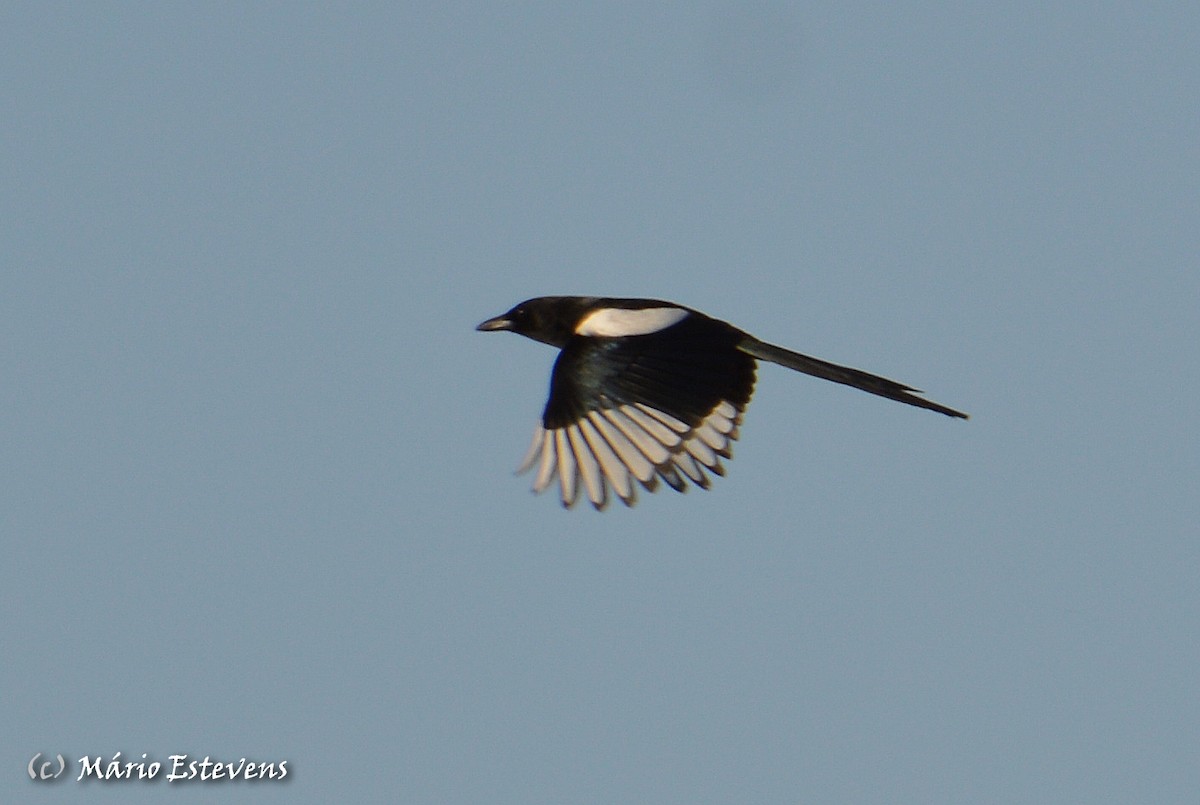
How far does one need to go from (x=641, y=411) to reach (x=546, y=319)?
1297 millimetres

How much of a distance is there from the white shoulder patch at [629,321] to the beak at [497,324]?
2.68ft

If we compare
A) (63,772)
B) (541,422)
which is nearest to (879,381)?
(541,422)

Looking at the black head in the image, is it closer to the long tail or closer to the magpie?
the magpie

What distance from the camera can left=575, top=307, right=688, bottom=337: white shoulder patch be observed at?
25.3 feet

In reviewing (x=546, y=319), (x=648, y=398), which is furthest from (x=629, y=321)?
(x=546, y=319)

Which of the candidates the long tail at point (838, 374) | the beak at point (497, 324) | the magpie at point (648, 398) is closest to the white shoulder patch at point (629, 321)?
the magpie at point (648, 398)

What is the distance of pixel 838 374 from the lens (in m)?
8.02

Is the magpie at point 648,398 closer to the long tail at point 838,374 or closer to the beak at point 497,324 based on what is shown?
the long tail at point 838,374

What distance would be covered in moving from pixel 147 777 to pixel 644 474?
231 cm

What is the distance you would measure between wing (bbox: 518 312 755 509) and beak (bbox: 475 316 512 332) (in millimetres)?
1155

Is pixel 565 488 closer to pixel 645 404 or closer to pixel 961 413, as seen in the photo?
pixel 645 404

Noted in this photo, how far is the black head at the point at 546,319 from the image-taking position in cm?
858

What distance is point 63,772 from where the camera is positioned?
7.00 metres

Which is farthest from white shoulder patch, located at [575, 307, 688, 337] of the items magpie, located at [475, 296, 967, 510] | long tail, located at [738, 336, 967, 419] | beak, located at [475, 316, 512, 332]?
beak, located at [475, 316, 512, 332]
